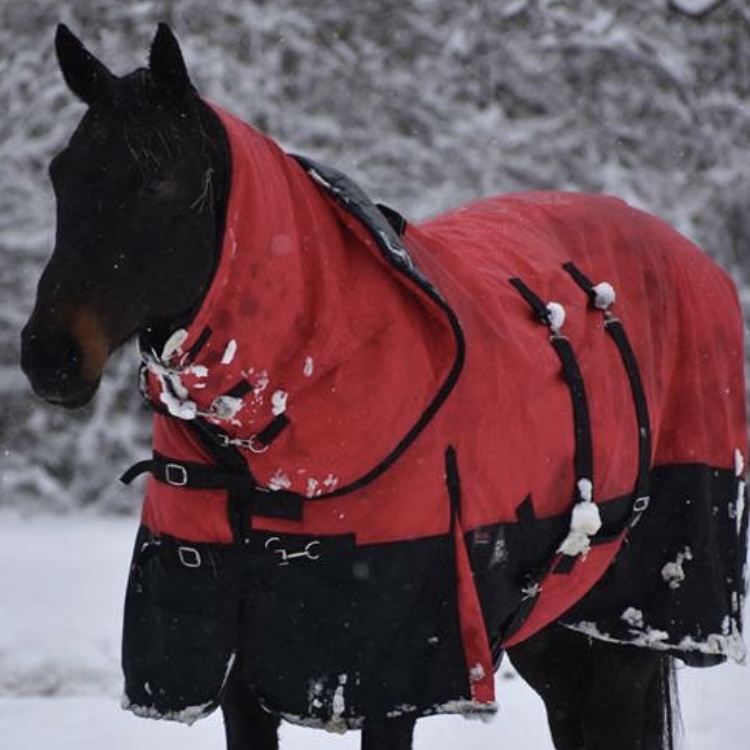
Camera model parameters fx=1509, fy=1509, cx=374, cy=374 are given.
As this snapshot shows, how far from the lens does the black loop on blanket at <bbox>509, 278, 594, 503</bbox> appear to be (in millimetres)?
2695

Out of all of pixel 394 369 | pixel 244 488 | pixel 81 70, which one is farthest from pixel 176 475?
pixel 81 70

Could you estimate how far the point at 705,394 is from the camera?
3.11m

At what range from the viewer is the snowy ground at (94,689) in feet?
13.5

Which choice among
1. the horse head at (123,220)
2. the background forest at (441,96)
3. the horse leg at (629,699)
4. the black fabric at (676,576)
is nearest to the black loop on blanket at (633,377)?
the black fabric at (676,576)

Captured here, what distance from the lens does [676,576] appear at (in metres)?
3.02

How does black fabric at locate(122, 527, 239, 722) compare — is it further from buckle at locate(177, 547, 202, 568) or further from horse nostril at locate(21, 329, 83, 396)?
horse nostril at locate(21, 329, 83, 396)

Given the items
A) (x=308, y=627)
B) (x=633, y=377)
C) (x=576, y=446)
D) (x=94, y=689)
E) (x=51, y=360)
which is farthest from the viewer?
(x=94, y=689)

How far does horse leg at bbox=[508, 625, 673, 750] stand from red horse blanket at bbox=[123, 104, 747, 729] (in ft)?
1.42

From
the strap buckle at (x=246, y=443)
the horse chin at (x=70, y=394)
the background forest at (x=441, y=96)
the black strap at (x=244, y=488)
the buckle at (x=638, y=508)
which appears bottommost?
the black strap at (x=244, y=488)

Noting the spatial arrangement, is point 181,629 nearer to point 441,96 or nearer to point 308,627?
point 308,627

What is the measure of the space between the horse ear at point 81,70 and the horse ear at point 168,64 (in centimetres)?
7

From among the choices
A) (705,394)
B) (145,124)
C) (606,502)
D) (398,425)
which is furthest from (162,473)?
(705,394)

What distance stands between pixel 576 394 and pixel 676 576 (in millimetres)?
541

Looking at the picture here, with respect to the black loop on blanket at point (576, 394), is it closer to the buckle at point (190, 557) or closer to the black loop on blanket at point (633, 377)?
the black loop on blanket at point (633, 377)
